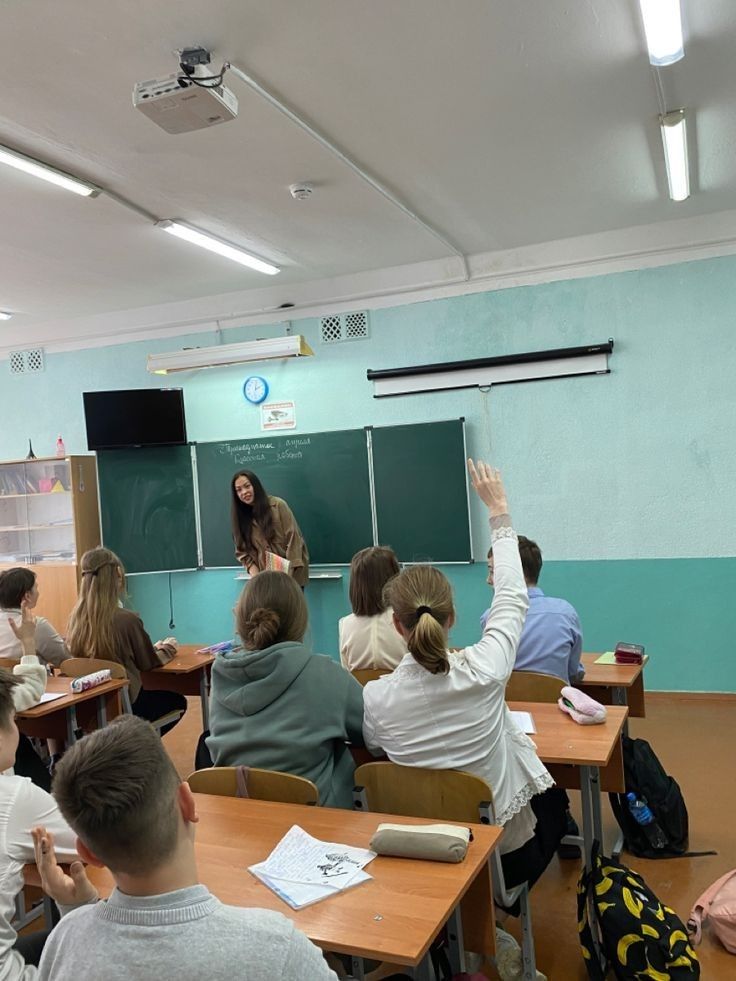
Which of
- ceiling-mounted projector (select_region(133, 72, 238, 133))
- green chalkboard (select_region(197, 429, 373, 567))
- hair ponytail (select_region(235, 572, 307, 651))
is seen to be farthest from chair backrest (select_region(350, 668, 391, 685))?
green chalkboard (select_region(197, 429, 373, 567))

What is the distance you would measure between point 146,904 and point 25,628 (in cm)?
308

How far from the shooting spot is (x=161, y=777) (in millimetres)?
1061

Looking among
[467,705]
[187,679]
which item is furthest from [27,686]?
[467,705]

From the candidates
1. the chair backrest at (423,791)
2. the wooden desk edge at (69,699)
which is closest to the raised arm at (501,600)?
the chair backrest at (423,791)

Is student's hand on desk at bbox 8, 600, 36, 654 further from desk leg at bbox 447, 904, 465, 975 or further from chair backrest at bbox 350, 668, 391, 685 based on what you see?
desk leg at bbox 447, 904, 465, 975

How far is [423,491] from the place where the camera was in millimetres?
5762

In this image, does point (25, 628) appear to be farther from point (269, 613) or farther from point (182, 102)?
point (182, 102)

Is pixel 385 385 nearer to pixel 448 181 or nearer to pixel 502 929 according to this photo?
pixel 448 181

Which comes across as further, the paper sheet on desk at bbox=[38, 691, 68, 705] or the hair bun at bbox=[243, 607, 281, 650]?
the paper sheet on desk at bbox=[38, 691, 68, 705]

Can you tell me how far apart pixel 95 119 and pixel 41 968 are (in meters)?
3.12

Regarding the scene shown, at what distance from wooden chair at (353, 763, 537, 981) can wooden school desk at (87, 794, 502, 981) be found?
0.21 ft

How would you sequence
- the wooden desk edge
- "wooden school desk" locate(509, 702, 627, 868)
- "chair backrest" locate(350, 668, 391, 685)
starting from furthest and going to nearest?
the wooden desk edge, "chair backrest" locate(350, 668, 391, 685), "wooden school desk" locate(509, 702, 627, 868)

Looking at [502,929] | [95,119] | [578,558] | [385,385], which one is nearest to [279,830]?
[502,929]

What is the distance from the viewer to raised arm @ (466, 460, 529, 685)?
2.01 metres
